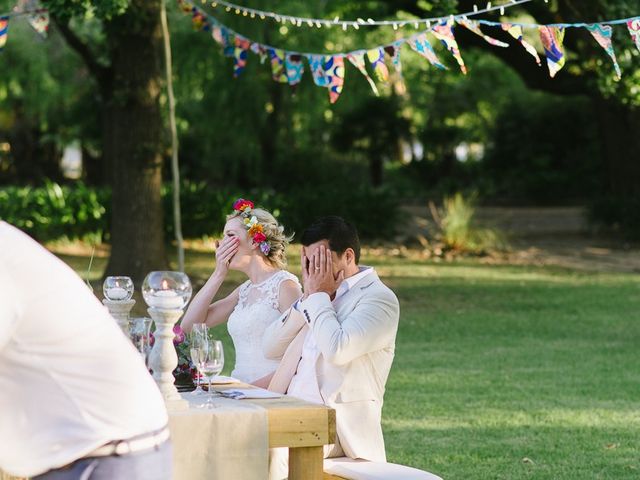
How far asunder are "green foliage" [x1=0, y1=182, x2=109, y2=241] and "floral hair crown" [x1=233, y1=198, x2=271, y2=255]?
14.5 m

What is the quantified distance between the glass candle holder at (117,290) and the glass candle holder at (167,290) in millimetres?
656

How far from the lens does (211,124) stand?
23.2m

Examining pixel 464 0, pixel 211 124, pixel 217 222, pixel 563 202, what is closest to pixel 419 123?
pixel 563 202

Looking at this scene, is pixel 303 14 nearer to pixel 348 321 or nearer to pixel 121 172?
pixel 121 172

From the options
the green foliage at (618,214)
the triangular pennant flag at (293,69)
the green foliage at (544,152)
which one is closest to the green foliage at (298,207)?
the green foliage at (618,214)

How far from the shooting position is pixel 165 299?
3.73 meters

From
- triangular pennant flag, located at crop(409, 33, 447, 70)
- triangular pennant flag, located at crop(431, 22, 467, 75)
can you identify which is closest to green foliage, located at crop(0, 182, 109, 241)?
triangular pennant flag, located at crop(409, 33, 447, 70)

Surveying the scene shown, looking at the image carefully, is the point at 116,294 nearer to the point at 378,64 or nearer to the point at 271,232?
the point at 271,232

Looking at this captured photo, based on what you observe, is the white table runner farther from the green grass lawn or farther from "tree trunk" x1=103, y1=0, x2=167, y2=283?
"tree trunk" x1=103, y1=0, x2=167, y2=283

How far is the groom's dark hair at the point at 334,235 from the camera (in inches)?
185

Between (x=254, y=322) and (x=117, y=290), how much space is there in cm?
111

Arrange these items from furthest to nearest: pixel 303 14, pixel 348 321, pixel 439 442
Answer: pixel 303 14, pixel 439 442, pixel 348 321

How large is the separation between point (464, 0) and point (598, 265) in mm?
5027

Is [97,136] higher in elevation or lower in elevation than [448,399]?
higher
